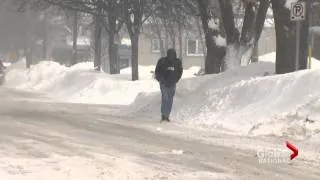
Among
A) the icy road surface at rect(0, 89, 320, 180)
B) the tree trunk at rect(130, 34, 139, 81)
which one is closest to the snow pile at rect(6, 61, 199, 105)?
the tree trunk at rect(130, 34, 139, 81)

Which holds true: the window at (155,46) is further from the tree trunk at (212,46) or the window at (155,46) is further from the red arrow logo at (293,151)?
the red arrow logo at (293,151)

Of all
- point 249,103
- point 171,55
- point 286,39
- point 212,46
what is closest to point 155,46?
point 212,46

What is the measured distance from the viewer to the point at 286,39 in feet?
56.7

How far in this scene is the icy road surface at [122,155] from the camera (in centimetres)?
889

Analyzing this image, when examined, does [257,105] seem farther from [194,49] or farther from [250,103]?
[194,49]

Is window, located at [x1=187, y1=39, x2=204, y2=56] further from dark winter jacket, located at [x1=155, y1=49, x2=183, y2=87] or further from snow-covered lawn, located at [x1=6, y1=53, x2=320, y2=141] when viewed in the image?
dark winter jacket, located at [x1=155, y1=49, x2=183, y2=87]

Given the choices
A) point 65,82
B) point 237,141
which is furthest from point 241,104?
point 65,82

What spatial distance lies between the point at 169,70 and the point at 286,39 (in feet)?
10.2

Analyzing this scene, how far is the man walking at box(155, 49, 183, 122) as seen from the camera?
16234mm

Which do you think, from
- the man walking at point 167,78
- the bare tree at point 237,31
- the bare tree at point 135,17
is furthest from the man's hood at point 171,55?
the bare tree at point 135,17

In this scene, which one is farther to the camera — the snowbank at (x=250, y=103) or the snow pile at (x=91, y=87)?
the snow pile at (x=91, y=87)

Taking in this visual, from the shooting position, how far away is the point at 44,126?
1483 centimetres

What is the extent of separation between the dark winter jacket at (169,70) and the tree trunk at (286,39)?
8.95 feet

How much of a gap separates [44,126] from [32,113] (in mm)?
3767
